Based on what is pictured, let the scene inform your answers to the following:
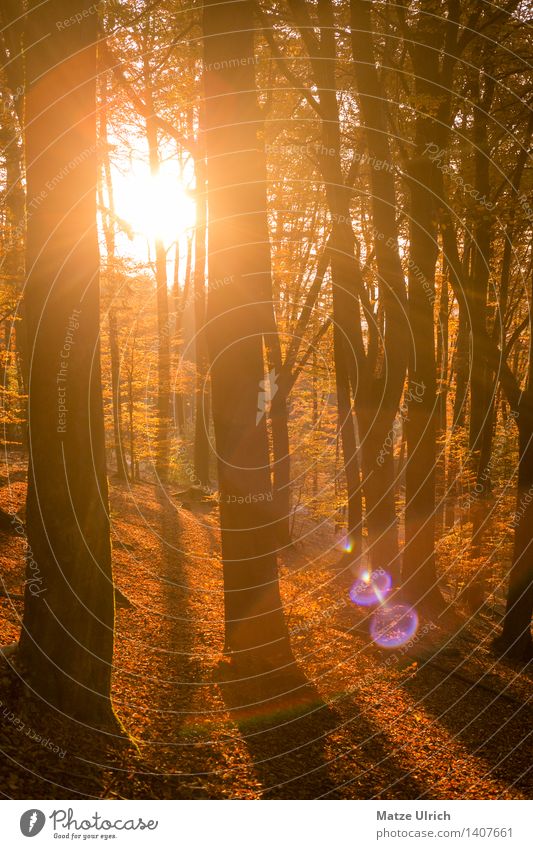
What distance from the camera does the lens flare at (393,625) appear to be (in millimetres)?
11961

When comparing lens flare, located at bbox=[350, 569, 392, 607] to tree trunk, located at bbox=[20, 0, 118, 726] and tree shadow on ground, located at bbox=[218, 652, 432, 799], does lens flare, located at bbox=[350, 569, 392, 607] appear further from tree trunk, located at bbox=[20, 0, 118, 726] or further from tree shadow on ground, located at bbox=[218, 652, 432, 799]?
tree trunk, located at bbox=[20, 0, 118, 726]

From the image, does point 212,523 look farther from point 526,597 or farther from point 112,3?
point 112,3

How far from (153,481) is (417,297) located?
17.5m

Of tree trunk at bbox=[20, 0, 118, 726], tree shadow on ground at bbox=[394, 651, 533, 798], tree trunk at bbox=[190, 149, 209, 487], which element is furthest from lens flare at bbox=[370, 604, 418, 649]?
tree trunk at bbox=[190, 149, 209, 487]

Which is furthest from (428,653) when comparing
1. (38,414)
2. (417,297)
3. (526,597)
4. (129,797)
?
(38,414)

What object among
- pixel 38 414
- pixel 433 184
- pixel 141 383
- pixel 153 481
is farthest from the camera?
pixel 153 481

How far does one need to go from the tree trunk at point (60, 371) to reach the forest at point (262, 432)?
0.02 metres

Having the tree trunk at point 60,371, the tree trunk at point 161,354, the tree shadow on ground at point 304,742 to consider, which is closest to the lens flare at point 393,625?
the tree shadow on ground at point 304,742

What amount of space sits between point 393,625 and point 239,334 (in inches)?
296

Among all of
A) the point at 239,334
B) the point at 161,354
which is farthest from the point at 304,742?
the point at 161,354

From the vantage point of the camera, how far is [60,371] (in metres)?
5.98

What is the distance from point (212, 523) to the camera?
68.4 feet

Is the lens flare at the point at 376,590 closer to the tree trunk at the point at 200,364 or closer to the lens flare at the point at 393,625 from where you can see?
the lens flare at the point at 393,625

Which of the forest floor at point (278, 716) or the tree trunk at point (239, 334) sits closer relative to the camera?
the forest floor at point (278, 716)
